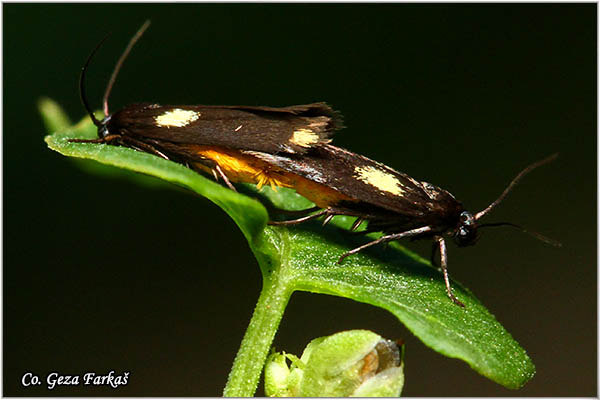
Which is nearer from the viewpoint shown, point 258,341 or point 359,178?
point 258,341

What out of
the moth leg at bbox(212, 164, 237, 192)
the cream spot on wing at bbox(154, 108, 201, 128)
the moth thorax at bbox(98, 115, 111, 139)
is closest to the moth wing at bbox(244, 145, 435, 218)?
the moth leg at bbox(212, 164, 237, 192)

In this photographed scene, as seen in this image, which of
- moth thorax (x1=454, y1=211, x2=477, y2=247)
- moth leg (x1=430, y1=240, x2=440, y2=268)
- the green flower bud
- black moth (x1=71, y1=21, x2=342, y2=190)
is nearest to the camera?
the green flower bud

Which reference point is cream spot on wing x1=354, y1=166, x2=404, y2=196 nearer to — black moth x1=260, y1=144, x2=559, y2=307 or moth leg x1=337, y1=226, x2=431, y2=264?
black moth x1=260, y1=144, x2=559, y2=307

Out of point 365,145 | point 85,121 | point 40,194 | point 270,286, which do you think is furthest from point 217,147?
point 365,145

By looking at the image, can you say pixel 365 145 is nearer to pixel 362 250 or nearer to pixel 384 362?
pixel 362 250

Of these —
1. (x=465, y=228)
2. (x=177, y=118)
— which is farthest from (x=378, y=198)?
(x=177, y=118)

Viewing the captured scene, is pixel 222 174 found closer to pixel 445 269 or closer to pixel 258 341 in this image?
pixel 258 341

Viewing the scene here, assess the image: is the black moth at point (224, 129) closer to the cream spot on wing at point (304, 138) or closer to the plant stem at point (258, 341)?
the cream spot on wing at point (304, 138)
